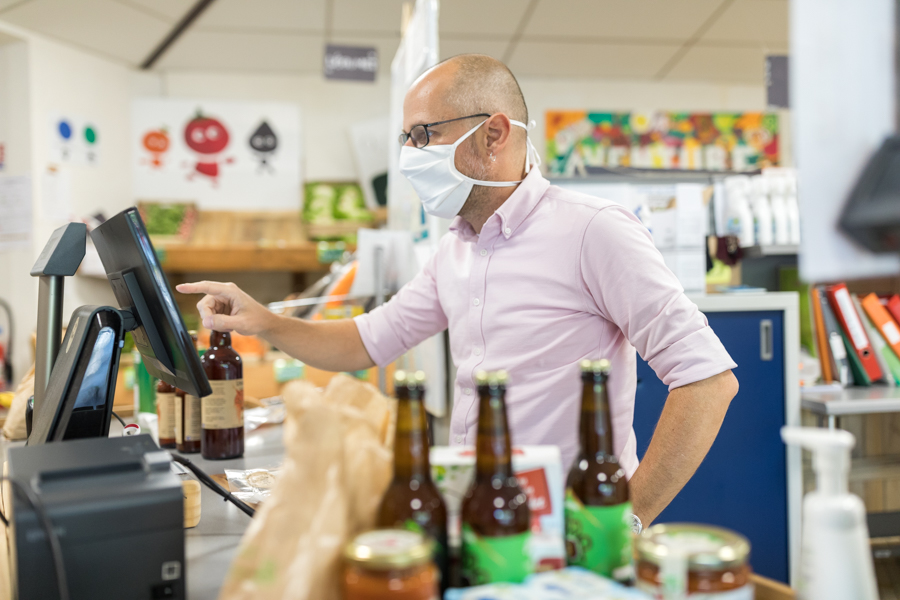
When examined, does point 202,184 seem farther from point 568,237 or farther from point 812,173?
point 812,173

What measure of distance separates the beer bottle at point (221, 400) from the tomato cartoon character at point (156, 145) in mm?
3814

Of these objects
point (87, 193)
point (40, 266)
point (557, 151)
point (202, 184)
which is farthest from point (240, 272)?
point (40, 266)

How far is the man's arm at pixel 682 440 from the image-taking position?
1314mm

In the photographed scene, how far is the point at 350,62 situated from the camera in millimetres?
3893

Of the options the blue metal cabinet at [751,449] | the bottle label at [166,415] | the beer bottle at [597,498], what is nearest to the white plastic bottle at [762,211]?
the blue metal cabinet at [751,449]

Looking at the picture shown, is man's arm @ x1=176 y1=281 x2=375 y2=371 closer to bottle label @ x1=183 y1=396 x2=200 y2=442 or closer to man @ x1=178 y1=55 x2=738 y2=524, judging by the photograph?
man @ x1=178 y1=55 x2=738 y2=524

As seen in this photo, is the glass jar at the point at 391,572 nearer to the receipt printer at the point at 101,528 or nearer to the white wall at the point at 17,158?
the receipt printer at the point at 101,528

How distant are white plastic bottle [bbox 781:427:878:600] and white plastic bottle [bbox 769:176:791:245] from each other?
99.7 inches

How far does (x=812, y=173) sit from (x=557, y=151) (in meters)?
4.91

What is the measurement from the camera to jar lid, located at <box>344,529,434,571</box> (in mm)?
539

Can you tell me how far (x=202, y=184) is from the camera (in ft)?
16.5

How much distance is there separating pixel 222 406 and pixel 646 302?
0.94 m

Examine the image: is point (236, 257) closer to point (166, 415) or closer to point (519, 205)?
point (166, 415)

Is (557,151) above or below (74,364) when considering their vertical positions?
above
